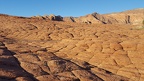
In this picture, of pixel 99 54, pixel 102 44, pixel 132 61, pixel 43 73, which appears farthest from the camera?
pixel 102 44

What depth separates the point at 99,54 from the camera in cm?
1675

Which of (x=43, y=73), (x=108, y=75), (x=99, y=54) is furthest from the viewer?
(x=99, y=54)

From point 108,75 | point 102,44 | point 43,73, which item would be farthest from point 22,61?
point 102,44

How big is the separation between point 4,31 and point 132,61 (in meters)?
18.4

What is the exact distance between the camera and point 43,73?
11758 mm

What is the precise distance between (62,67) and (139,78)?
376 cm

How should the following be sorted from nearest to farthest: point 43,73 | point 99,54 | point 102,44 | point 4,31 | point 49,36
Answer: point 43,73, point 99,54, point 102,44, point 49,36, point 4,31

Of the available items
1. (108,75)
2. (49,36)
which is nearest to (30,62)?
(108,75)

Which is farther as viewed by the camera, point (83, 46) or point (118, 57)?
point (83, 46)

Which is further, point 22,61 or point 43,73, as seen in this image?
point 22,61

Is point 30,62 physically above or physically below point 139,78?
above

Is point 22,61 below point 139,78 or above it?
above

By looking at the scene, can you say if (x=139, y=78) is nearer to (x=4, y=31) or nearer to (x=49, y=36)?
(x=49, y=36)

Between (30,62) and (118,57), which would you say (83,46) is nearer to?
(118,57)
